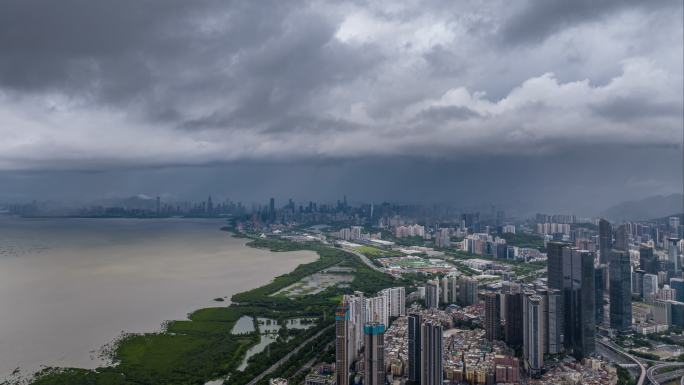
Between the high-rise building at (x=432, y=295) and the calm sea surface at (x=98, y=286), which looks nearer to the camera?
the calm sea surface at (x=98, y=286)

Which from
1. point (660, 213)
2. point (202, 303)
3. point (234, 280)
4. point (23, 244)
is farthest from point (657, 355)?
point (23, 244)

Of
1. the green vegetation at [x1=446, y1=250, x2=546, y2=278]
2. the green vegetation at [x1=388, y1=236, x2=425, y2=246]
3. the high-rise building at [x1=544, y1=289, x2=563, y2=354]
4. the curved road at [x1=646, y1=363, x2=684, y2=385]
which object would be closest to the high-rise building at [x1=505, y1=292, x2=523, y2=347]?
the high-rise building at [x1=544, y1=289, x2=563, y2=354]

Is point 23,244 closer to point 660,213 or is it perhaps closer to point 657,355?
point 657,355

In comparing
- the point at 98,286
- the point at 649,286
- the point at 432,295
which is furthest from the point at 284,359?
the point at 649,286

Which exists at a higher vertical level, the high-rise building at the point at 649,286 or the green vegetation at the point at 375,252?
the high-rise building at the point at 649,286

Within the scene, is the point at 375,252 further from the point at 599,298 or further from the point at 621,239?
the point at 599,298

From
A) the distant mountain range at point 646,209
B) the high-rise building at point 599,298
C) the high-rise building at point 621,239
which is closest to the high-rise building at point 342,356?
the high-rise building at point 599,298

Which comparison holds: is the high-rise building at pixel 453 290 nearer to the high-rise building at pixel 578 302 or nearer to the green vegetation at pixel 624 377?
the high-rise building at pixel 578 302

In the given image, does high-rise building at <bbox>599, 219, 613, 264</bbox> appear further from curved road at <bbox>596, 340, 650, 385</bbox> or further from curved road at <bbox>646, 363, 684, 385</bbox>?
curved road at <bbox>646, 363, 684, 385</bbox>
